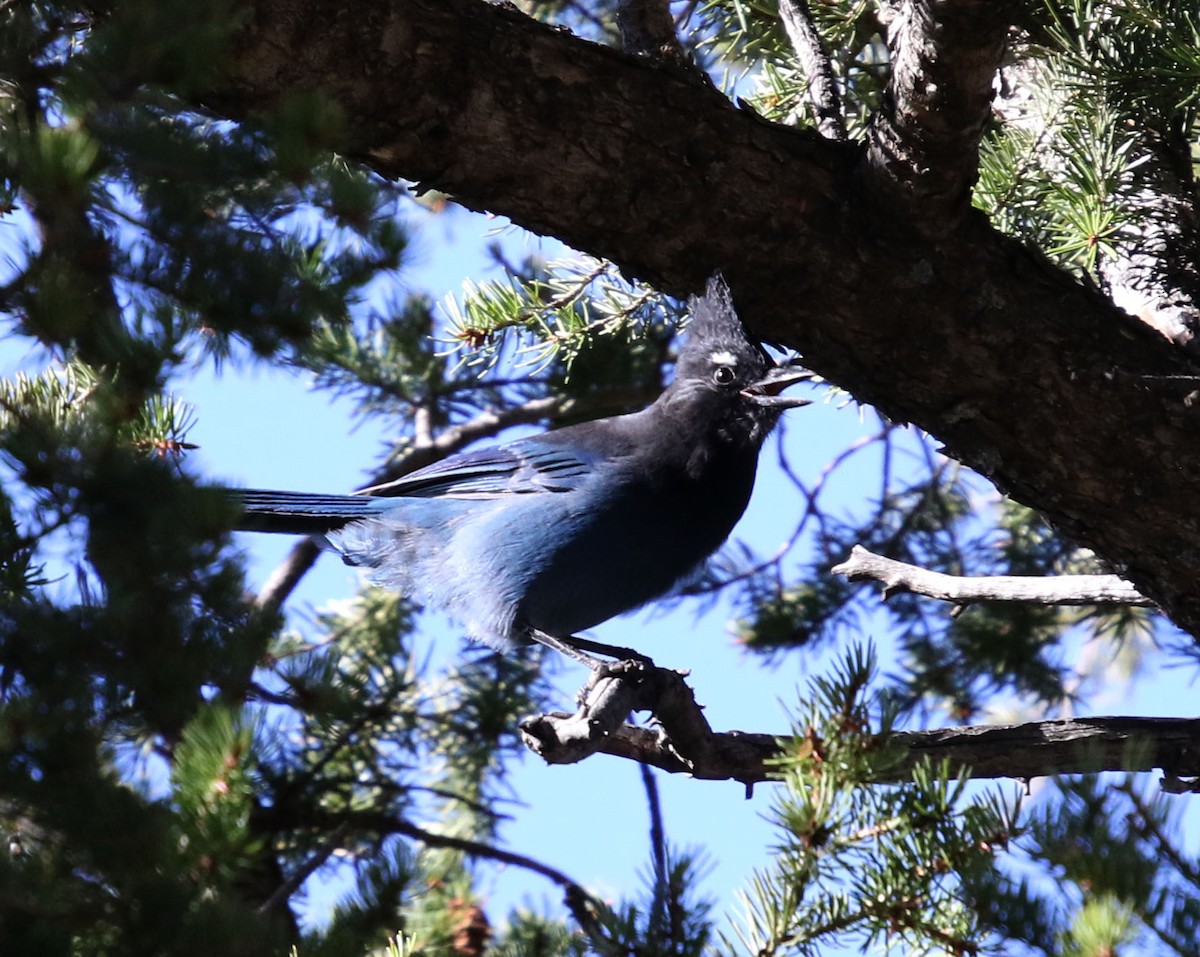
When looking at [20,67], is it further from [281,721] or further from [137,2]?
[281,721]

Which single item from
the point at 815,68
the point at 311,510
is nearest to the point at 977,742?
the point at 815,68

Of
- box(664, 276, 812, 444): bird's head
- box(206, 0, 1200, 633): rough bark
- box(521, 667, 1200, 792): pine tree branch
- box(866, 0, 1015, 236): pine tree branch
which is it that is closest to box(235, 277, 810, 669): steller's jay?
box(664, 276, 812, 444): bird's head

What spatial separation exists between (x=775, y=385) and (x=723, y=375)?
0.13 m

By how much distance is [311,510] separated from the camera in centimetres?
359

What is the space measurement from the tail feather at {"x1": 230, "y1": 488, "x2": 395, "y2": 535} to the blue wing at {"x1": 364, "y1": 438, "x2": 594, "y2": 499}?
42 mm

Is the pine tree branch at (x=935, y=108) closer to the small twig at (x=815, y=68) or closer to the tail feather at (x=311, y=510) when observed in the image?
the small twig at (x=815, y=68)

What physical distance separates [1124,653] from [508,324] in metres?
3.69

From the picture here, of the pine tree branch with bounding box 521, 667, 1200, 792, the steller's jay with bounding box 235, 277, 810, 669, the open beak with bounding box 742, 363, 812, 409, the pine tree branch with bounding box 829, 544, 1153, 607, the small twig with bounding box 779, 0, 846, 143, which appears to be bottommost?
the pine tree branch with bounding box 521, 667, 1200, 792

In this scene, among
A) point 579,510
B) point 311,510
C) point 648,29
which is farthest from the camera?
point 311,510

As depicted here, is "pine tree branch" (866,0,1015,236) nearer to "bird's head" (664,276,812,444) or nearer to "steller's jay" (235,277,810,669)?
"steller's jay" (235,277,810,669)

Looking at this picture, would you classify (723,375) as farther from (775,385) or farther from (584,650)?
(584,650)

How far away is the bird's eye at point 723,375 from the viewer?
3.35m

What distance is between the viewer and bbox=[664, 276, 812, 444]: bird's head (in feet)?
10.8

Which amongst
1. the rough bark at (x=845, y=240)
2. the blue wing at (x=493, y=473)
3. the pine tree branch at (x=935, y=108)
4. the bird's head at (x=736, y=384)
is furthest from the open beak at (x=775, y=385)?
the pine tree branch at (x=935, y=108)
